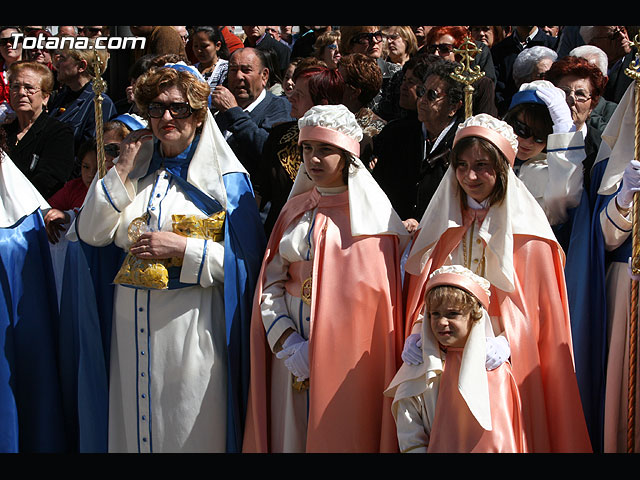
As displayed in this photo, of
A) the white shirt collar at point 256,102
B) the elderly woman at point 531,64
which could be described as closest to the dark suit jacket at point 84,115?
the white shirt collar at point 256,102

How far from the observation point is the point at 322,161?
570cm

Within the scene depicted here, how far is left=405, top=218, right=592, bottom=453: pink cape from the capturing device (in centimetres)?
536

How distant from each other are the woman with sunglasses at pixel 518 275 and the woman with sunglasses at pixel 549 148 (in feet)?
1.70

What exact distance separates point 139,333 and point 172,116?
1.22 m

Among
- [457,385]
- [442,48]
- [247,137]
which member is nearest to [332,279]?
[457,385]

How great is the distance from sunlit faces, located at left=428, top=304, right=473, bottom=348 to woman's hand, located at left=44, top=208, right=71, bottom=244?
272 cm

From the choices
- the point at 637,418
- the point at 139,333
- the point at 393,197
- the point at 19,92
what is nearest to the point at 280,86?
the point at 19,92

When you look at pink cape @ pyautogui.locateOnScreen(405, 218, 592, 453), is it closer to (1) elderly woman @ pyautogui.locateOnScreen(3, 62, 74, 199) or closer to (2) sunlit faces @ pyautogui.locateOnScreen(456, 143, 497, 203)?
(2) sunlit faces @ pyautogui.locateOnScreen(456, 143, 497, 203)

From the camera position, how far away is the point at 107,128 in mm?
7090

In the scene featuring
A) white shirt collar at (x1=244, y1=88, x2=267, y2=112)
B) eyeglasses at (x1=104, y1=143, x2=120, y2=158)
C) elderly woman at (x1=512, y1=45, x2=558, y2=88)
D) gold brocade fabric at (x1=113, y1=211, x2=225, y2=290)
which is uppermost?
elderly woman at (x1=512, y1=45, x2=558, y2=88)

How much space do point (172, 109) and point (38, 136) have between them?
2.52m

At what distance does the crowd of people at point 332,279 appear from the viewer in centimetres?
536

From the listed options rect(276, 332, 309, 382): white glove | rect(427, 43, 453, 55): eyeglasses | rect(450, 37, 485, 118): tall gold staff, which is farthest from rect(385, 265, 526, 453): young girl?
rect(427, 43, 453, 55): eyeglasses

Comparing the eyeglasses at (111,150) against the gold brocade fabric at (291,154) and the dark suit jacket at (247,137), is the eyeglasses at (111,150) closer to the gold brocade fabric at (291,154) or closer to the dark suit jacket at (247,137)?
the dark suit jacket at (247,137)
